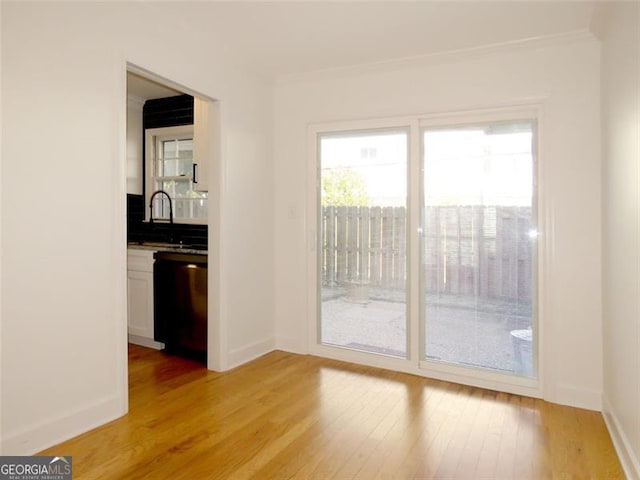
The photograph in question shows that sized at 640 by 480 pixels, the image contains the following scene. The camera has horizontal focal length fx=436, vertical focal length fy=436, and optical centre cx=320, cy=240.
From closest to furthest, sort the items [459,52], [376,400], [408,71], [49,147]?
[49,147] → [376,400] → [459,52] → [408,71]

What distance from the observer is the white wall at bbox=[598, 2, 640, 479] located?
1988mm

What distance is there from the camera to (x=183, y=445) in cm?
237

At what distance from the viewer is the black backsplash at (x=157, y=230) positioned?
4812 millimetres

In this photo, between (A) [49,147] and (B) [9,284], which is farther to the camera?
(A) [49,147]

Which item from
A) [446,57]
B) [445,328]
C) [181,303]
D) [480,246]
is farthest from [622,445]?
[181,303]

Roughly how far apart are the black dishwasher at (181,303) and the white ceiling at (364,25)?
1.80 metres

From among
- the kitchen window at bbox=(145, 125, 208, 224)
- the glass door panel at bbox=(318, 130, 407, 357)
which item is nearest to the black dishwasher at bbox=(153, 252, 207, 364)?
the kitchen window at bbox=(145, 125, 208, 224)

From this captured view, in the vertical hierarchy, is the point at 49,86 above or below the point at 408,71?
below

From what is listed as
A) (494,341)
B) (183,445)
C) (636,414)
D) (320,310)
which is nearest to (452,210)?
(494,341)

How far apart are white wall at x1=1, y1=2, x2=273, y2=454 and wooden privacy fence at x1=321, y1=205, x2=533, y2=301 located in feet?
6.09

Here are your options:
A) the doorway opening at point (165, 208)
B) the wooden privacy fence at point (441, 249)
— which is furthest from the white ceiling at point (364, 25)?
the wooden privacy fence at point (441, 249)

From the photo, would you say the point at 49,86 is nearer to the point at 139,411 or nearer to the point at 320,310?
the point at 139,411

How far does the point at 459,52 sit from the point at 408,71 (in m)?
0.42

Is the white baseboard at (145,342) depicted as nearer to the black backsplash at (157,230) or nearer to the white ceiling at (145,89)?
the black backsplash at (157,230)
